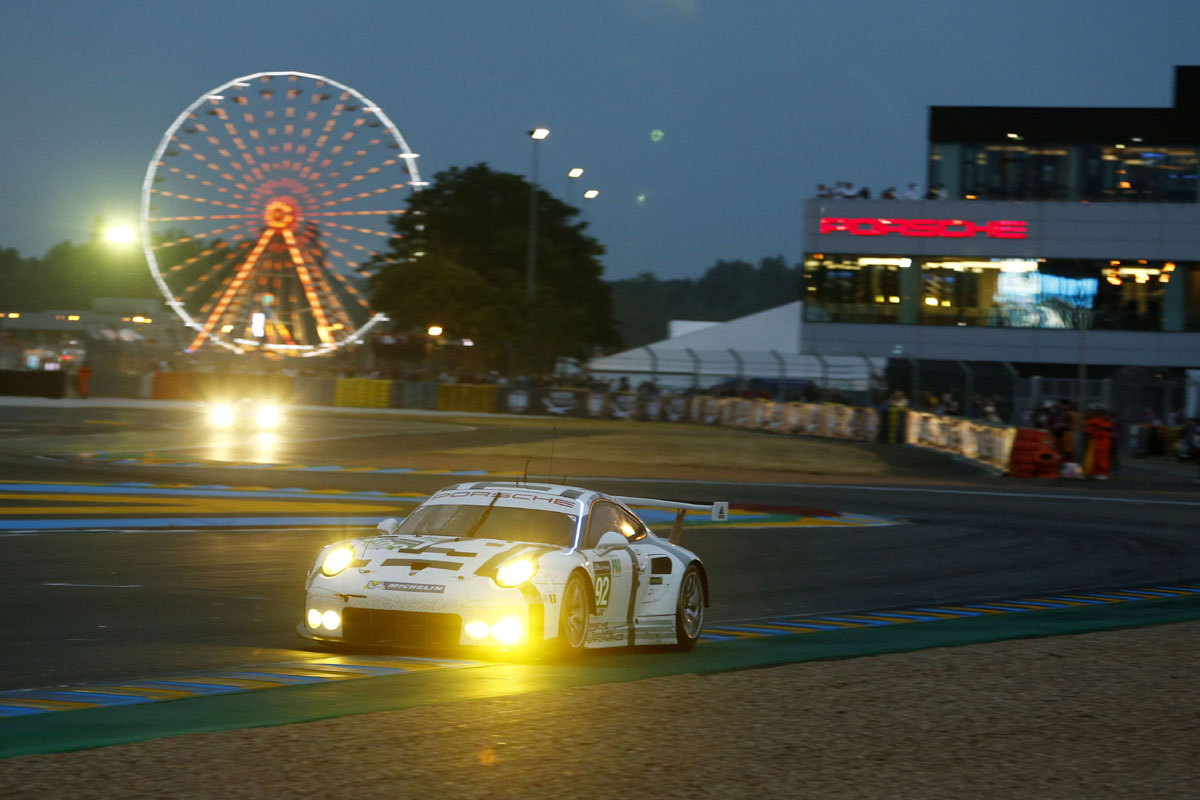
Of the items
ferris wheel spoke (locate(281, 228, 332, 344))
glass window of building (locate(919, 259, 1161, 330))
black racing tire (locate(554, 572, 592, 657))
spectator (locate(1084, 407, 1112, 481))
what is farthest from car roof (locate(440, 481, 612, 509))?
glass window of building (locate(919, 259, 1161, 330))

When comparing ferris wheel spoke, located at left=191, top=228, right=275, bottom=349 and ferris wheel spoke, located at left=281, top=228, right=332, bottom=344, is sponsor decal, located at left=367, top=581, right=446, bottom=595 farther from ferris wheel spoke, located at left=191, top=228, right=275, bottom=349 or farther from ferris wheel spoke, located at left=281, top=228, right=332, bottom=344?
ferris wheel spoke, located at left=191, top=228, right=275, bottom=349

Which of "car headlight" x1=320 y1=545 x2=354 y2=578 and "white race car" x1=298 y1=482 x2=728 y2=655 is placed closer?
"white race car" x1=298 y1=482 x2=728 y2=655

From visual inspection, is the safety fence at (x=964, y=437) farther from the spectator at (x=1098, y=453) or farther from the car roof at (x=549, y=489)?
the car roof at (x=549, y=489)

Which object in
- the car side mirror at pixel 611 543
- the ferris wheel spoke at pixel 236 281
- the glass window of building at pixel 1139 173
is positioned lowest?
the car side mirror at pixel 611 543

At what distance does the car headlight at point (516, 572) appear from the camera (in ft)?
26.9

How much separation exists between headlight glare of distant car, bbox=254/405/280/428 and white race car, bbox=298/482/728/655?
3036cm

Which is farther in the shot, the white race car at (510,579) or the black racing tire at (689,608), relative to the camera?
the black racing tire at (689,608)

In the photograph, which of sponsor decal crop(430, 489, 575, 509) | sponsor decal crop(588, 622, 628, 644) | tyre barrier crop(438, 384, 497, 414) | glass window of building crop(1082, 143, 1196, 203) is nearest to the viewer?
sponsor decal crop(588, 622, 628, 644)

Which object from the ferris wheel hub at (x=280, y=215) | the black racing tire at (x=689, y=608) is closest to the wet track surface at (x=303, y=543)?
the black racing tire at (x=689, y=608)

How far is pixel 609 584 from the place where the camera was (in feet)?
29.3

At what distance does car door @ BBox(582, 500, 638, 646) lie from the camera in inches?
349

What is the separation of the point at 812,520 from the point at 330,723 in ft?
50.0

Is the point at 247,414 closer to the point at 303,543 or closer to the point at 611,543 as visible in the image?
the point at 303,543

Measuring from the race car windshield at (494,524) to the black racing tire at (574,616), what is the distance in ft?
1.11
